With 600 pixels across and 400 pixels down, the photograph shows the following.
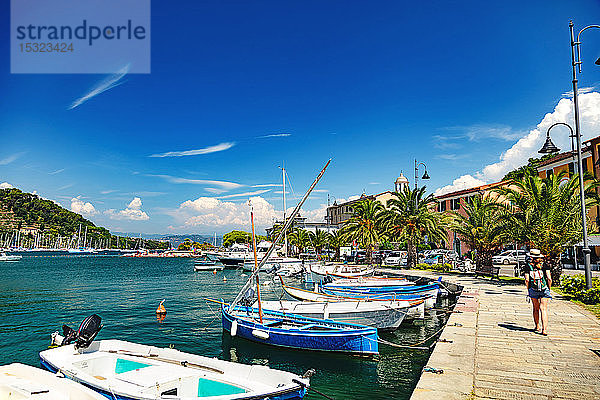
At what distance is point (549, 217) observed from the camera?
2255 cm

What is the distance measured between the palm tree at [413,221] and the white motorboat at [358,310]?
80.6ft

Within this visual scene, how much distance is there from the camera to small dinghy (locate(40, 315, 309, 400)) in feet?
28.9

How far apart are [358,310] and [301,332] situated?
12.9ft

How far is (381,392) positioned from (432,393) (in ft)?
17.5

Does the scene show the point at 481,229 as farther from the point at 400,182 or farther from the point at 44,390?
the point at 400,182

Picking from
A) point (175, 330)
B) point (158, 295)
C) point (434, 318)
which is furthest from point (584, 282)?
point (158, 295)

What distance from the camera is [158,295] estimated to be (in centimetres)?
3734

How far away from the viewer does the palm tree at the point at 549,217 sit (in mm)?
22219

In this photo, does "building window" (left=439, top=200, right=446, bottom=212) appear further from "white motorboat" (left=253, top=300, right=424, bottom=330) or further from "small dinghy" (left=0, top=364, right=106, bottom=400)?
"small dinghy" (left=0, top=364, right=106, bottom=400)

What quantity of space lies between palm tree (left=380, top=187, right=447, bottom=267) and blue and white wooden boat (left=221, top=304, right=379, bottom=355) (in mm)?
29677

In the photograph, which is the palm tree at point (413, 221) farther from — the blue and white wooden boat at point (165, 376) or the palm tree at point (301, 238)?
the blue and white wooden boat at point (165, 376)

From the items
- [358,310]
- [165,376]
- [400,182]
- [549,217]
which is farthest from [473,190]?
[165,376]

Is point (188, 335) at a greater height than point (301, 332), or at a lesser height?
lesser

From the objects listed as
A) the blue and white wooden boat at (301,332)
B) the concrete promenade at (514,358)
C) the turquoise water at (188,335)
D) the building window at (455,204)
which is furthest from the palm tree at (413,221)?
the blue and white wooden boat at (301,332)
